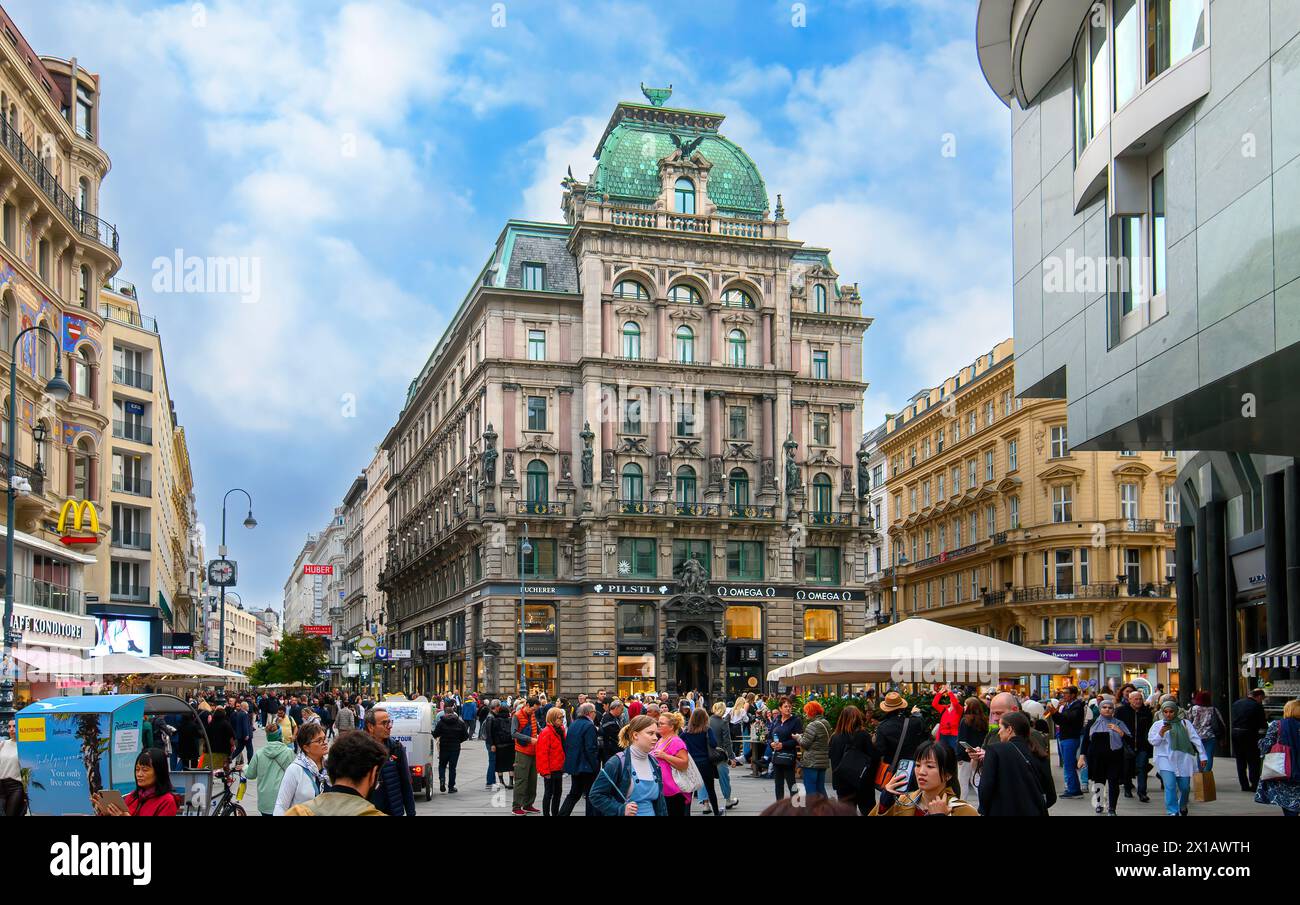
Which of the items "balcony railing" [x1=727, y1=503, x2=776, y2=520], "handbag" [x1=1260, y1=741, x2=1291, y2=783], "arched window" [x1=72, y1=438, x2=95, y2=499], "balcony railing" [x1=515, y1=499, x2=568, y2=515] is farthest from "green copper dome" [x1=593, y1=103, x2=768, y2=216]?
"handbag" [x1=1260, y1=741, x2=1291, y2=783]

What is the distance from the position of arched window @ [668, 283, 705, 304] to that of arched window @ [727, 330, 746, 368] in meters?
2.53

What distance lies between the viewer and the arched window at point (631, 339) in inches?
2685

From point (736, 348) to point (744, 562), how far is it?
1115 cm

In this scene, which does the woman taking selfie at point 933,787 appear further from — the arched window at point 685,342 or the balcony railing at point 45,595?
the arched window at point 685,342

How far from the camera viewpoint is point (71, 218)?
45062 millimetres

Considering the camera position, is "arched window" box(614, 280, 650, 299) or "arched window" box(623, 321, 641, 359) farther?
"arched window" box(614, 280, 650, 299)

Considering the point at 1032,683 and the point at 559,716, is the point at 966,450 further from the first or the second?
the point at 559,716

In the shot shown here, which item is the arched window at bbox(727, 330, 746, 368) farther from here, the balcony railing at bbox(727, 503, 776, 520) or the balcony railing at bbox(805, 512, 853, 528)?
the balcony railing at bbox(805, 512, 853, 528)

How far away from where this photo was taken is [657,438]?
223 feet

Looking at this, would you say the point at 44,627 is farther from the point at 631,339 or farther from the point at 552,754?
the point at 631,339

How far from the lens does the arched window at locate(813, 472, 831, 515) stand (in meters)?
71.1
